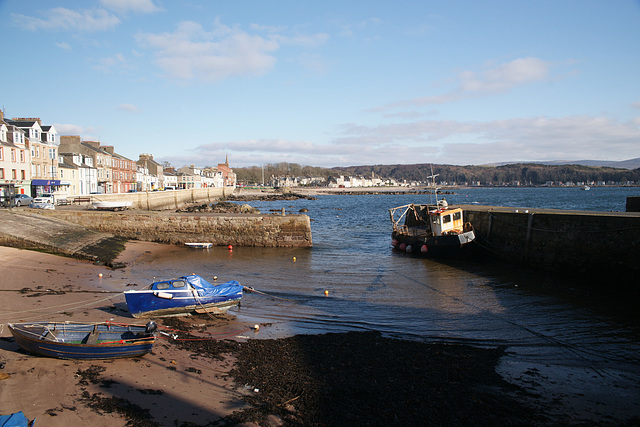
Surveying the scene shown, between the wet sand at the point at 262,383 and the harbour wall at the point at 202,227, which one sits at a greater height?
the harbour wall at the point at 202,227

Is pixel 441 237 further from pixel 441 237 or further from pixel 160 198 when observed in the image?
pixel 160 198

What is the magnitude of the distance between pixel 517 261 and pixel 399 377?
1584cm

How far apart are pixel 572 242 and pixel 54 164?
47.0 meters

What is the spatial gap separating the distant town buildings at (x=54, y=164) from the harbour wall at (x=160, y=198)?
5.27 m

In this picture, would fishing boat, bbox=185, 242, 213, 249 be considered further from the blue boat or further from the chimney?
the chimney

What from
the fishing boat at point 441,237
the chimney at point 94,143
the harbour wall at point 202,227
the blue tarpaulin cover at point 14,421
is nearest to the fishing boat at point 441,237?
the fishing boat at point 441,237

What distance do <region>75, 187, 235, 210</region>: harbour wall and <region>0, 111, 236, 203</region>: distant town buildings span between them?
5.27 meters

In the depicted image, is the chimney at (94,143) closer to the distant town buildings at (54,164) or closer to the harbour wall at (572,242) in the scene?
the distant town buildings at (54,164)

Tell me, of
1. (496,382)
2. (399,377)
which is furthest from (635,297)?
(399,377)

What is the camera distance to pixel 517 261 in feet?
70.4

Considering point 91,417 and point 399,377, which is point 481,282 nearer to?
point 399,377

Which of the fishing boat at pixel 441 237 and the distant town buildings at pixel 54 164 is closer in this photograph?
the fishing boat at pixel 441 237

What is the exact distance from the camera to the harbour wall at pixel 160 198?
1577 inches

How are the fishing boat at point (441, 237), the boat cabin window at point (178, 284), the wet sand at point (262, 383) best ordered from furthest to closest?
the fishing boat at point (441, 237) < the boat cabin window at point (178, 284) < the wet sand at point (262, 383)
